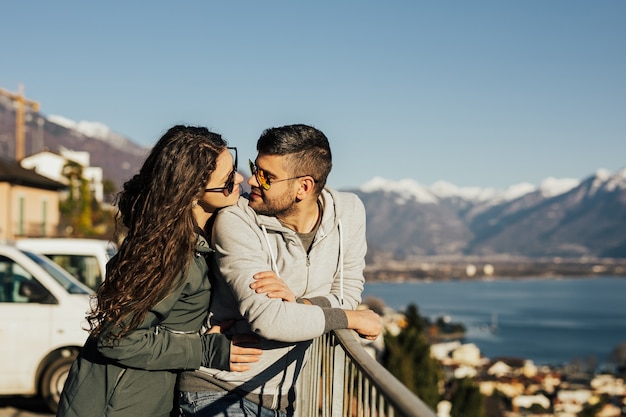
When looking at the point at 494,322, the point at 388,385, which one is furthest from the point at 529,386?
the point at 494,322

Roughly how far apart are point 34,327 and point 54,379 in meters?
0.59

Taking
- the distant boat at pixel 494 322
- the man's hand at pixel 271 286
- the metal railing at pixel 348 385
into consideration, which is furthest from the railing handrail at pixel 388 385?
the distant boat at pixel 494 322

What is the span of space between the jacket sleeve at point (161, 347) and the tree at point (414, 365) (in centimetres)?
4027

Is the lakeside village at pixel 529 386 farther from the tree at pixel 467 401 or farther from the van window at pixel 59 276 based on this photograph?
the van window at pixel 59 276

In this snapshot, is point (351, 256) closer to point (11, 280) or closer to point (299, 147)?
point (299, 147)

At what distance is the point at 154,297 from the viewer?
2717 millimetres

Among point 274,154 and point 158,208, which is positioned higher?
point 274,154

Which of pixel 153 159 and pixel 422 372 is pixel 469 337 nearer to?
pixel 422 372

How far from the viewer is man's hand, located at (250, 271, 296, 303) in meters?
2.88

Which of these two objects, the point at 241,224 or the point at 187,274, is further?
the point at 241,224

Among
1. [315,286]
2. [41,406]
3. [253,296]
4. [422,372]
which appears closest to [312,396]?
[315,286]

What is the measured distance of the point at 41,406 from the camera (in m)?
8.88

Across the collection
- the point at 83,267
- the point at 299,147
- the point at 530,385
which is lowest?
the point at 530,385

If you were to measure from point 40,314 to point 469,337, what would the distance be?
150915 mm
